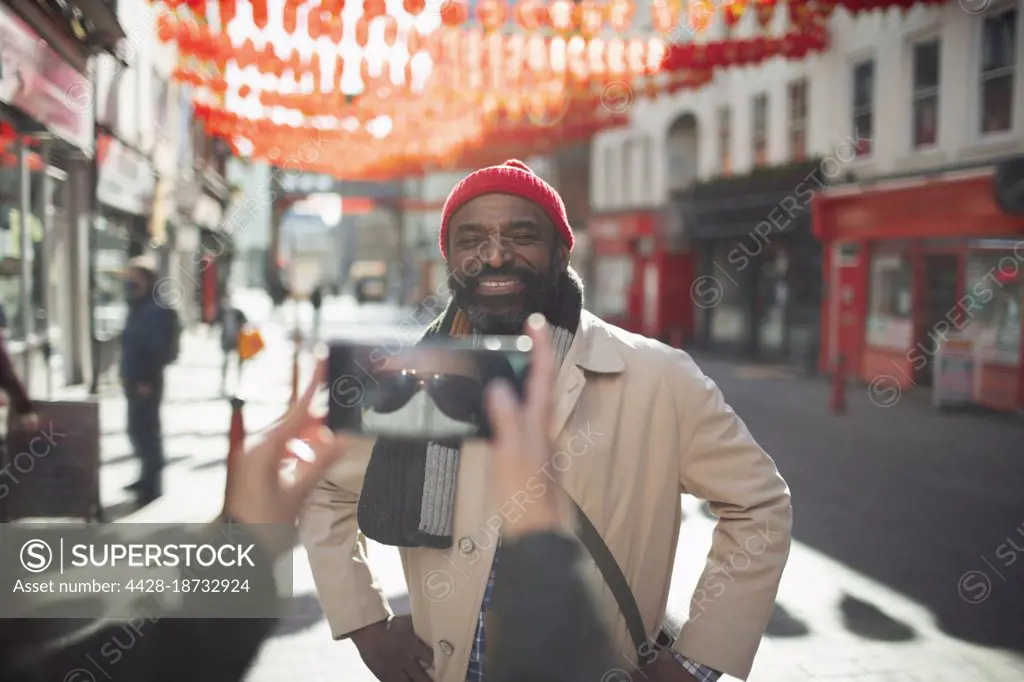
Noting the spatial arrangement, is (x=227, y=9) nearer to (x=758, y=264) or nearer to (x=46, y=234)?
(x=46, y=234)

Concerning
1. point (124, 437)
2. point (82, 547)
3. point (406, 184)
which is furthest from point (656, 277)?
point (406, 184)

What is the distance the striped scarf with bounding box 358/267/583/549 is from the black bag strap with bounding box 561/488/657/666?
9.7 inches

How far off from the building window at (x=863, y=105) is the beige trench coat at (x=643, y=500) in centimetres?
1674

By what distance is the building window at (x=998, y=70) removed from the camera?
13484 millimetres

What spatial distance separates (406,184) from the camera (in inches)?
2544

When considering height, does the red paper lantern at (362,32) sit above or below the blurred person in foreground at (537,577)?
above

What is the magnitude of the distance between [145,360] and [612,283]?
2481 cm

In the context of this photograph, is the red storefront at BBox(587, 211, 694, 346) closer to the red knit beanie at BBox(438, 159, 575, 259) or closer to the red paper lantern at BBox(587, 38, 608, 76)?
the red paper lantern at BBox(587, 38, 608, 76)

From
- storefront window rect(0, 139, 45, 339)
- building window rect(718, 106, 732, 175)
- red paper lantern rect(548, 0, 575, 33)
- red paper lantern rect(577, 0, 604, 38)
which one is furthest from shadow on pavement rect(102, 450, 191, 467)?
building window rect(718, 106, 732, 175)

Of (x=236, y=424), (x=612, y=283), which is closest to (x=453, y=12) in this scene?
(x=236, y=424)

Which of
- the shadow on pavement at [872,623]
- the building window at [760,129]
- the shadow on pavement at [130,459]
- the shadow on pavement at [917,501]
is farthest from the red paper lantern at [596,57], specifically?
the building window at [760,129]

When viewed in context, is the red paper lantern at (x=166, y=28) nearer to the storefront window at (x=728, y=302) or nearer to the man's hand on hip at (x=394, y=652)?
the man's hand on hip at (x=394, y=652)

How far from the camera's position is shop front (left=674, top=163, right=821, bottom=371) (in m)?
19.2

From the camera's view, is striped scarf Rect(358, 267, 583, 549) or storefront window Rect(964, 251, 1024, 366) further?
storefront window Rect(964, 251, 1024, 366)
